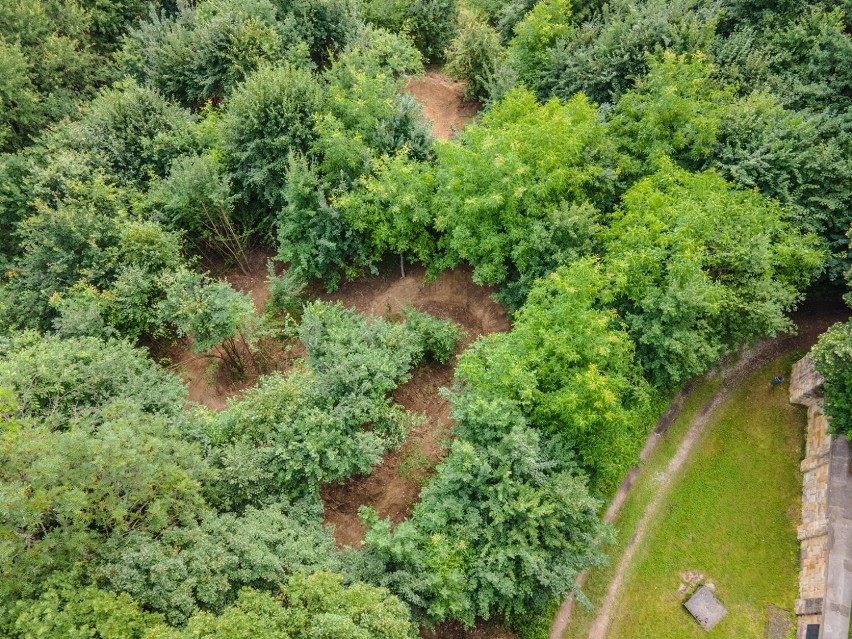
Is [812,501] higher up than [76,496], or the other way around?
[812,501]

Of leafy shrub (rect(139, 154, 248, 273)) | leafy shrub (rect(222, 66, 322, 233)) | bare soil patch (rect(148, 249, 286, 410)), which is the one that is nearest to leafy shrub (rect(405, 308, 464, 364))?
bare soil patch (rect(148, 249, 286, 410))

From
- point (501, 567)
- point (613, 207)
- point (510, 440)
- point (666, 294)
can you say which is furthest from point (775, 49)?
point (501, 567)

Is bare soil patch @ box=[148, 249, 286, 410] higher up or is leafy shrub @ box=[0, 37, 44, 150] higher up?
leafy shrub @ box=[0, 37, 44, 150]

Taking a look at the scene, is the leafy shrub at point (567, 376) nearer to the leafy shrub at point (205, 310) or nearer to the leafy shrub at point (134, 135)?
the leafy shrub at point (205, 310)

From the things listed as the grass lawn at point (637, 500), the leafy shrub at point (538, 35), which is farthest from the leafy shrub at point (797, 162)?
the leafy shrub at point (538, 35)

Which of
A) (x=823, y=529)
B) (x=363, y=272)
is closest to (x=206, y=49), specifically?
(x=363, y=272)

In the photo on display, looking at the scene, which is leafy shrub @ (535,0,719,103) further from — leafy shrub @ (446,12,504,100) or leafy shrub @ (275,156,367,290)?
leafy shrub @ (275,156,367,290)

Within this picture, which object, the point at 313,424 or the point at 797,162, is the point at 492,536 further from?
the point at 797,162
